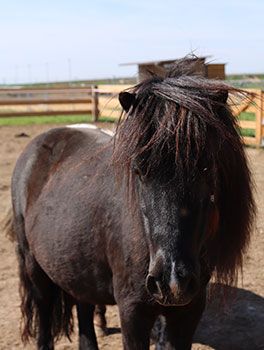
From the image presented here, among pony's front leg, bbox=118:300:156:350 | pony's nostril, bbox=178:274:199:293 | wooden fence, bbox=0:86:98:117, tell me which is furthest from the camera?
wooden fence, bbox=0:86:98:117

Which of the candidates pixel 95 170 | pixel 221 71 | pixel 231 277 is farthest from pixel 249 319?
pixel 221 71

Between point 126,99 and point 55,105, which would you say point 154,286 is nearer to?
point 126,99

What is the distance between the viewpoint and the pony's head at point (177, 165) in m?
2.06

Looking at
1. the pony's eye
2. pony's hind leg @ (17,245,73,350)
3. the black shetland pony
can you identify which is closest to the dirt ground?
pony's hind leg @ (17,245,73,350)

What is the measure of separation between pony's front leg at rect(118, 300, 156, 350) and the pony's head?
361 millimetres

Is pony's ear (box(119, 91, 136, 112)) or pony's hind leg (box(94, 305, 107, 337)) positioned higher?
pony's ear (box(119, 91, 136, 112))

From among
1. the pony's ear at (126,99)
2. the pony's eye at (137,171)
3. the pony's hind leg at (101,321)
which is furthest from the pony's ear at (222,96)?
the pony's hind leg at (101,321)

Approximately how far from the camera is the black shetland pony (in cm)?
211

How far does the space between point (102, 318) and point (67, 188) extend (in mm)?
1424

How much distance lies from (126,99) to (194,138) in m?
0.36

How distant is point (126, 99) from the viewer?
232cm

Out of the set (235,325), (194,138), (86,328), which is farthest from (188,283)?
(235,325)

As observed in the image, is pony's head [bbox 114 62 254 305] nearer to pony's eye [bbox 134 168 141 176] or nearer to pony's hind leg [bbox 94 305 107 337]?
pony's eye [bbox 134 168 141 176]

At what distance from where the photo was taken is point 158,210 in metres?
2.12
